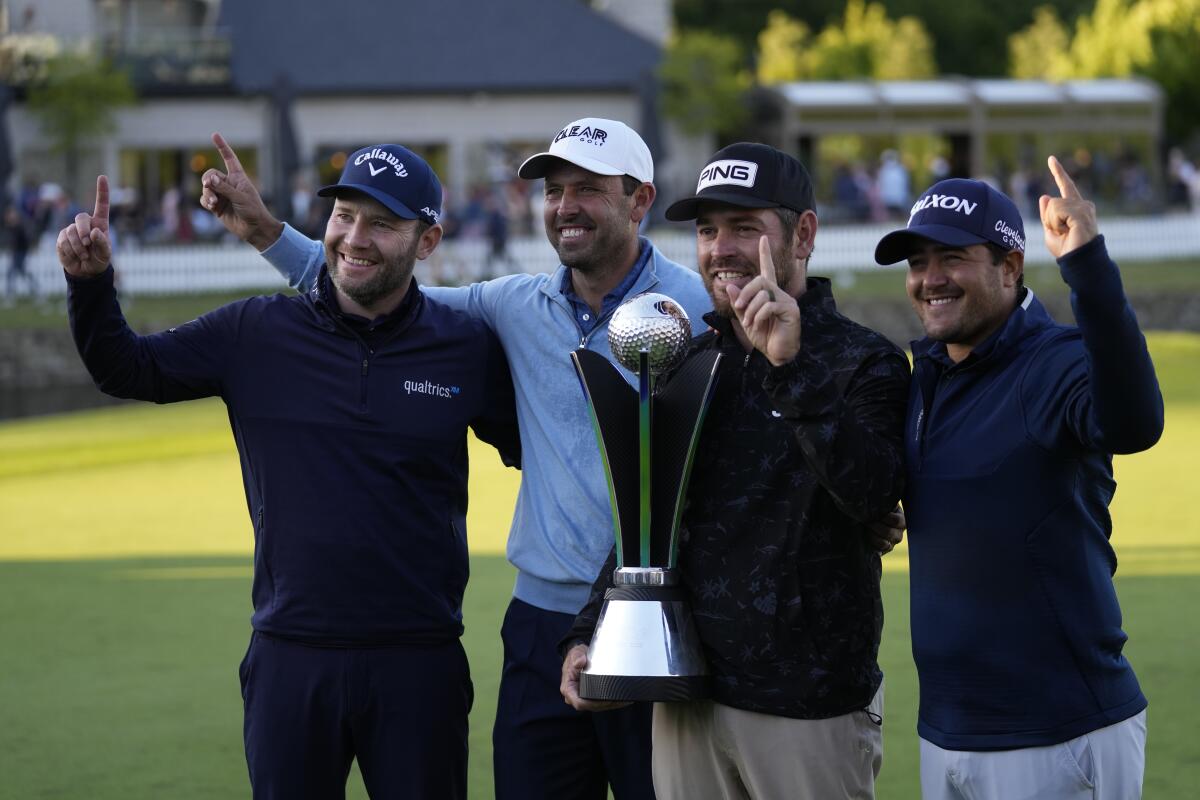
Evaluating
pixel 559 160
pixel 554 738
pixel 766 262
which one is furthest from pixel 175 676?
pixel 766 262

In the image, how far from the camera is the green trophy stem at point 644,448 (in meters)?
3.87

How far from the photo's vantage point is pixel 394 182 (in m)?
4.72

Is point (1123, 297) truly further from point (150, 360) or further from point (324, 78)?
point (324, 78)

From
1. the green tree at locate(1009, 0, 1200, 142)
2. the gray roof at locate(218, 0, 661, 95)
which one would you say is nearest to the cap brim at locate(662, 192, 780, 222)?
the gray roof at locate(218, 0, 661, 95)

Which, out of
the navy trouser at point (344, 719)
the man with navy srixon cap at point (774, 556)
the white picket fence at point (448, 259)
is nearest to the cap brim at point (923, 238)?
the man with navy srixon cap at point (774, 556)

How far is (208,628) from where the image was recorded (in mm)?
9633

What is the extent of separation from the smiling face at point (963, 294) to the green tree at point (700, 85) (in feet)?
134

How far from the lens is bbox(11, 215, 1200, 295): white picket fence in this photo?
2830cm

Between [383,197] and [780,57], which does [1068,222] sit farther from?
[780,57]

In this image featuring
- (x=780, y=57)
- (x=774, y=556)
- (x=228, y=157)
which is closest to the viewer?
(x=774, y=556)

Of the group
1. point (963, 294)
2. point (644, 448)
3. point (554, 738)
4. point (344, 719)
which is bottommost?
point (554, 738)

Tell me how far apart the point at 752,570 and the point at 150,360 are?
1.85 meters

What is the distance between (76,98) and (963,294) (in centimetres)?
3870

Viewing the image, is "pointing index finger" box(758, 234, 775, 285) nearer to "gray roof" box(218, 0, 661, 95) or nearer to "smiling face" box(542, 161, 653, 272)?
"smiling face" box(542, 161, 653, 272)
